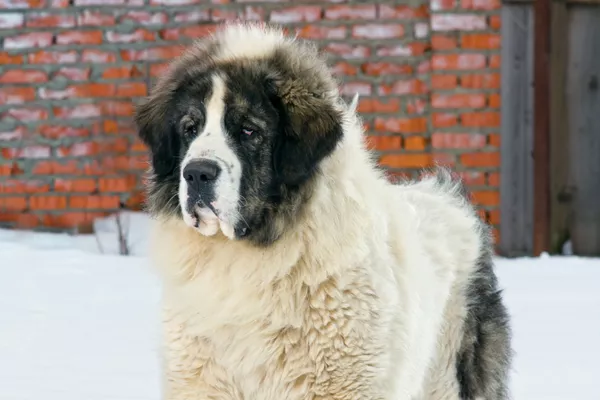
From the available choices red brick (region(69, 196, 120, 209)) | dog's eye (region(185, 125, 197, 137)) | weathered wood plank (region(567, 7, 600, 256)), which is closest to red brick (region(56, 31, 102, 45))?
red brick (region(69, 196, 120, 209))

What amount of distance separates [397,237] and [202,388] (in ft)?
2.59

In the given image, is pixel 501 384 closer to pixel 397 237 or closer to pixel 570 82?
pixel 397 237

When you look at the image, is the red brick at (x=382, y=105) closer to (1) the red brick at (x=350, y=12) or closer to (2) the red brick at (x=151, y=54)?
(1) the red brick at (x=350, y=12)

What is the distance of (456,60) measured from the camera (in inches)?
307

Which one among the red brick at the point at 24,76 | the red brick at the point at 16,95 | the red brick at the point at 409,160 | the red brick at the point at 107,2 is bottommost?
the red brick at the point at 409,160

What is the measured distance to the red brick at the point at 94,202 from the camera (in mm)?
8211

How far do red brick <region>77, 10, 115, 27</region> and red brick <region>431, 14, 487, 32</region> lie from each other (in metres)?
2.31

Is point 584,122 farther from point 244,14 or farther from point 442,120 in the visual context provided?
point 244,14

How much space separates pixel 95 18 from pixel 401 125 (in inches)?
91.9

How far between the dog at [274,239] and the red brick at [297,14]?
426cm

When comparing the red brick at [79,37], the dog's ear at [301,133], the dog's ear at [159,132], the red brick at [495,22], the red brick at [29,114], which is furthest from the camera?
the red brick at [29,114]

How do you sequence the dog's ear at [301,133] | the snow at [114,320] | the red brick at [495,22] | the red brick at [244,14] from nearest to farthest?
the dog's ear at [301,133] < the snow at [114,320] < the red brick at [495,22] < the red brick at [244,14]

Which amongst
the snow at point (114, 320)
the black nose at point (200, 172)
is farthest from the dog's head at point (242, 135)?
the snow at point (114, 320)

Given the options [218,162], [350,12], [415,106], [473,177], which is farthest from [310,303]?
[350,12]
